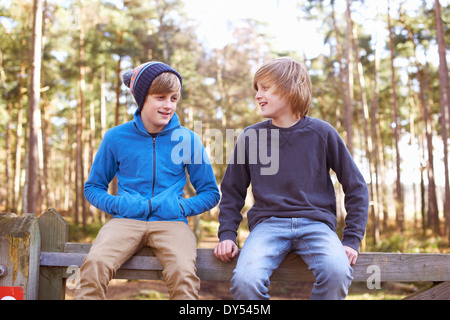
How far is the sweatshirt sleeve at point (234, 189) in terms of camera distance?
100 inches

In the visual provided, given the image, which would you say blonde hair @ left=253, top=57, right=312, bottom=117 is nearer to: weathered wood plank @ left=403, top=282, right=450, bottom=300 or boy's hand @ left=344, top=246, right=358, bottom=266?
boy's hand @ left=344, top=246, right=358, bottom=266

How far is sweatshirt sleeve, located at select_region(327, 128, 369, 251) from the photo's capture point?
238 centimetres

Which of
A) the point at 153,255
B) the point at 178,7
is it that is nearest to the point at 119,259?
the point at 153,255

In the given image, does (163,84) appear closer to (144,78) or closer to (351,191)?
(144,78)

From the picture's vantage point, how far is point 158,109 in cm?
266

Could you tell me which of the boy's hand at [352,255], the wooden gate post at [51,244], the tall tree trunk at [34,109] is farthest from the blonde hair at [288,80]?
the tall tree trunk at [34,109]

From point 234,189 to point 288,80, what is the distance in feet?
2.62

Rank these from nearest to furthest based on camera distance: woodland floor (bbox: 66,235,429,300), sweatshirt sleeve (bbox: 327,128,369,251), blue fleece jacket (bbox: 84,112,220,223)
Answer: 1. sweatshirt sleeve (bbox: 327,128,369,251)
2. blue fleece jacket (bbox: 84,112,220,223)
3. woodland floor (bbox: 66,235,429,300)

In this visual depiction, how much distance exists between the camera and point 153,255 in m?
2.48

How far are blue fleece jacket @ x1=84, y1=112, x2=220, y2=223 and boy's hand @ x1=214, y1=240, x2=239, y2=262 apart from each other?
31cm

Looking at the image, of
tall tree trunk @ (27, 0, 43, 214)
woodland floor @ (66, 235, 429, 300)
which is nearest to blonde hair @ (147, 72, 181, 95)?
woodland floor @ (66, 235, 429, 300)

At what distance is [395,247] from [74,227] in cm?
1405

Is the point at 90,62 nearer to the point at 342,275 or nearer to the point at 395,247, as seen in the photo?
the point at 395,247

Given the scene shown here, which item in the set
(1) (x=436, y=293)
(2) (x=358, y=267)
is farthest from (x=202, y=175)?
(1) (x=436, y=293)
